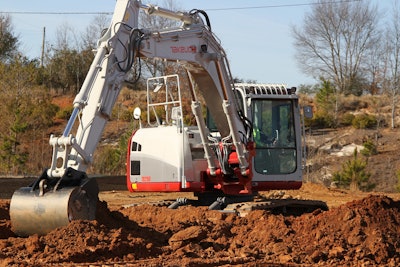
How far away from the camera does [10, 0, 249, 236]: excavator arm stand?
1008 centimetres

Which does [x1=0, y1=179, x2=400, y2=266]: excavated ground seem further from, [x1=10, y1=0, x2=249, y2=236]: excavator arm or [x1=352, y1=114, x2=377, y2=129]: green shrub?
[x1=352, y1=114, x2=377, y2=129]: green shrub

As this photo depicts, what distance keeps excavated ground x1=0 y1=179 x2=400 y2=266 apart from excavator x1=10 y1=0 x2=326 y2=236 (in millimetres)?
616

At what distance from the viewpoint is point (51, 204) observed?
393 inches

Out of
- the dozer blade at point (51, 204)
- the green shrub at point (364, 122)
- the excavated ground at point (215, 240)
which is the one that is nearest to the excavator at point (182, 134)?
the dozer blade at point (51, 204)

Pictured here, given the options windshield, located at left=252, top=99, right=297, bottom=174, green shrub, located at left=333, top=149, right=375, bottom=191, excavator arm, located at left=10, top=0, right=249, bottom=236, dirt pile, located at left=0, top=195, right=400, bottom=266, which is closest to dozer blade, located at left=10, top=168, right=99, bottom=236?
excavator arm, located at left=10, top=0, right=249, bottom=236

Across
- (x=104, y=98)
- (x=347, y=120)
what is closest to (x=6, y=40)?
(x=347, y=120)

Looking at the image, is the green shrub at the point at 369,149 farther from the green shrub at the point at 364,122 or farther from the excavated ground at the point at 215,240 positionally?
the excavated ground at the point at 215,240

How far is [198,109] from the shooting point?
47.0 feet

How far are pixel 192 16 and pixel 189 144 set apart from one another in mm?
2518

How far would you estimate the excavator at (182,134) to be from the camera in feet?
33.7

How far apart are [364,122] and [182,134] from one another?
3082 cm

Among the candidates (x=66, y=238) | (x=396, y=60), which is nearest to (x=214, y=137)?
(x=66, y=238)

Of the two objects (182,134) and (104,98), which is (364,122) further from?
(104,98)

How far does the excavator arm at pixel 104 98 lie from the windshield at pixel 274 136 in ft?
3.78
